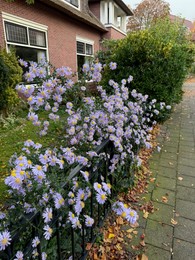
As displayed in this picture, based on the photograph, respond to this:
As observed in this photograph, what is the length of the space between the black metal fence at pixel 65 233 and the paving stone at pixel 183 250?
0.73m

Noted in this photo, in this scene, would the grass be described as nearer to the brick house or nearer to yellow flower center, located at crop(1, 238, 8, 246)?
yellow flower center, located at crop(1, 238, 8, 246)

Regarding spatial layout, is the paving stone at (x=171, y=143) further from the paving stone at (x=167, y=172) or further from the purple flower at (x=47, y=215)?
the purple flower at (x=47, y=215)

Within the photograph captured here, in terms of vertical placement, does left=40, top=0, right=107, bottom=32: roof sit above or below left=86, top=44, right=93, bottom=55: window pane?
above

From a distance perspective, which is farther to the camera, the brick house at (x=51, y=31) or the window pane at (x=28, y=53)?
the window pane at (x=28, y=53)

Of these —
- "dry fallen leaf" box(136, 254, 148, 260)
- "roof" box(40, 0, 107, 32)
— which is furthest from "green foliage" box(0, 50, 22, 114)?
"dry fallen leaf" box(136, 254, 148, 260)

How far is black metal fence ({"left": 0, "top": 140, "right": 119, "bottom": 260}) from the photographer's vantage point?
3.05ft

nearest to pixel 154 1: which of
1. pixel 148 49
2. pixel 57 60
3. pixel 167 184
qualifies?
pixel 57 60

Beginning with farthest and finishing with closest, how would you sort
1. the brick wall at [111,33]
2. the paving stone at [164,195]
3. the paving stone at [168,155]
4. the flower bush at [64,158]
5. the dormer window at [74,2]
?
1. the brick wall at [111,33]
2. the dormer window at [74,2]
3. the paving stone at [168,155]
4. the paving stone at [164,195]
5. the flower bush at [64,158]

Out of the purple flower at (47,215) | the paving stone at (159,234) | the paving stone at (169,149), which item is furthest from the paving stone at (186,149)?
the purple flower at (47,215)

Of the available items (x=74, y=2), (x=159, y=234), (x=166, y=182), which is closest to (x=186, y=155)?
(x=166, y=182)

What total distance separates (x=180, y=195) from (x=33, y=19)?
708cm

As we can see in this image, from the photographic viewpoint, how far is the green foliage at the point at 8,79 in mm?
5055

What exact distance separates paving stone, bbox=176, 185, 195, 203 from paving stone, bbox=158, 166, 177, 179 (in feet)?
0.97

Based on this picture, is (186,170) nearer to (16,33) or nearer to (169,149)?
(169,149)
